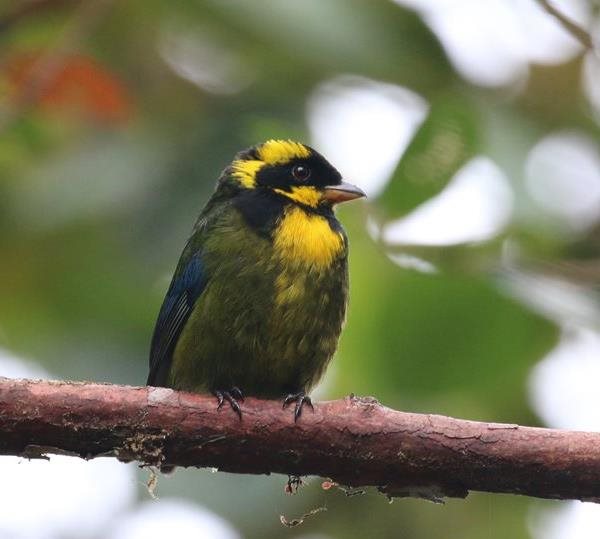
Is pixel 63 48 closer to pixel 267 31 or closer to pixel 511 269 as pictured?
pixel 267 31

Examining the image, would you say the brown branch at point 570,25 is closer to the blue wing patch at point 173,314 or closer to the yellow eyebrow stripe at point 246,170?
the yellow eyebrow stripe at point 246,170

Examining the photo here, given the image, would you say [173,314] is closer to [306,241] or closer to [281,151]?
[306,241]

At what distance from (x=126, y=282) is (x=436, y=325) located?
4.62ft

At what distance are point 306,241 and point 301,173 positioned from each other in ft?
1.65

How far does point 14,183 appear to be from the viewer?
5.19 m

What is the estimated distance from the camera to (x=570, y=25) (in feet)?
13.2

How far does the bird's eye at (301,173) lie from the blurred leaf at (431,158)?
81cm

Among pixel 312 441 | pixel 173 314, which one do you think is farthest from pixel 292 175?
pixel 312 441

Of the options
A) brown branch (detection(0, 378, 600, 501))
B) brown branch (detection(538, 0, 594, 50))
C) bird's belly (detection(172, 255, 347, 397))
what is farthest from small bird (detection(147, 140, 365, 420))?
brown branch (detection(538, 0, 594, 50))

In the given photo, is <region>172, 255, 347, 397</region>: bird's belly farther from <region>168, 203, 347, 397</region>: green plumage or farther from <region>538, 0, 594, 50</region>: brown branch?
<region>538, 0, 594, 50</region>: brown branch

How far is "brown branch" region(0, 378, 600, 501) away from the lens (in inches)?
123

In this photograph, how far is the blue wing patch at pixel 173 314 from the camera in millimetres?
4383

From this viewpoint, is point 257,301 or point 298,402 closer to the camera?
point 298,402

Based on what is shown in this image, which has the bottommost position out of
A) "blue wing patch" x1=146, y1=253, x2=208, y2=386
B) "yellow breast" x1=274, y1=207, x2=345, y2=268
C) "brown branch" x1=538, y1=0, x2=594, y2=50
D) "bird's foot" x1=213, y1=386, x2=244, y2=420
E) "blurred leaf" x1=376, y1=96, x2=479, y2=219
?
"blue wing patch" x1=146, y1=253, x2=208, y2=386
